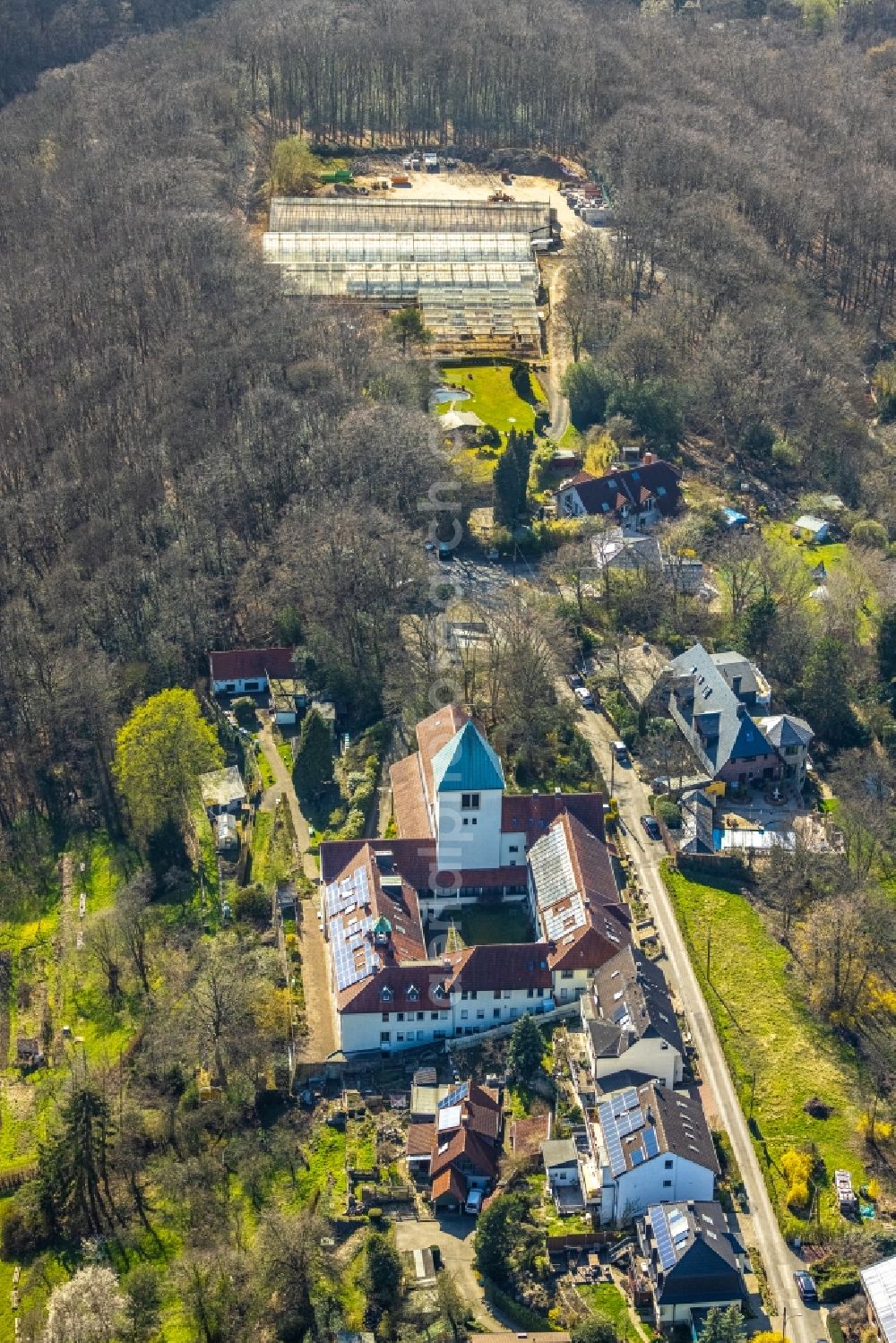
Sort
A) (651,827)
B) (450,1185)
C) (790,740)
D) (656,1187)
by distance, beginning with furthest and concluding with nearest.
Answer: (790,740) → (651,827) → (450,1185) → (656,1187)

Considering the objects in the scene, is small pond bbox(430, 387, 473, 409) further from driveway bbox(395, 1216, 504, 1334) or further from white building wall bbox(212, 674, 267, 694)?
driveway bbox(395, 1216, 504, 1334)

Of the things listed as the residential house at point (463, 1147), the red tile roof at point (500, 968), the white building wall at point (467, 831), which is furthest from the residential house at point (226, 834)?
the residential house at point (463, 1147)

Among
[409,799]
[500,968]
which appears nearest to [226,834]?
[409,799]

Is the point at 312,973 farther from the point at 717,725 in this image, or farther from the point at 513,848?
the point at 717,725

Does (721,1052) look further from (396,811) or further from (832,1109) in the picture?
(396,811)

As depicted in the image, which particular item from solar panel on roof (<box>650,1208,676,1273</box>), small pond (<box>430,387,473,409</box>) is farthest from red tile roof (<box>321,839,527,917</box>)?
small pond (<box>430,387,473,409</box>)

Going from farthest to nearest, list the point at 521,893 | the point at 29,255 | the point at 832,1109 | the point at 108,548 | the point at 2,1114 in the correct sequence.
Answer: the point at 29,255 < the point at 108,548 < the point at 521,893 < the point at 2,1114 < the point at 832,1109

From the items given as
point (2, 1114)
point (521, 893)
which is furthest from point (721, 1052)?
point (2, 1114)
